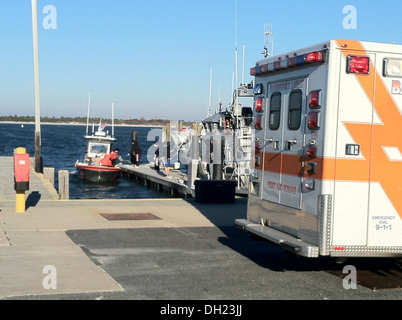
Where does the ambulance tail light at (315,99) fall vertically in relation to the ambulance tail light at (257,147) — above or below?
above

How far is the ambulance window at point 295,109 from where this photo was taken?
326 inches

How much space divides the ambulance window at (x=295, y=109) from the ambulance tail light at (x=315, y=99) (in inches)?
14.1

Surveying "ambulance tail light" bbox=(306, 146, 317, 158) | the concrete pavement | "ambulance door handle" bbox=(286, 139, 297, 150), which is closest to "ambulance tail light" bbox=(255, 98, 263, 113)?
"ambulance door handle" bbox=(286, 139, 297, 150)

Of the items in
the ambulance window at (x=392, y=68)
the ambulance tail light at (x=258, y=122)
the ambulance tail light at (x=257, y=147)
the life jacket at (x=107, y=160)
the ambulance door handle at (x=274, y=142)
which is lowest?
the life jacket at (x=107, y=160)

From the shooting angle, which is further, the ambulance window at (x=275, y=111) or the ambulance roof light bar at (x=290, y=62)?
the ambulance window at (x=275, y=111)

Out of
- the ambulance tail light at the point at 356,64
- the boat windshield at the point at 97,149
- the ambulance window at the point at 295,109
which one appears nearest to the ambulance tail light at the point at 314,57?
the ambulance tail light at the point at 356,64

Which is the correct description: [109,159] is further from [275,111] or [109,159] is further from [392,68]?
[392,68]

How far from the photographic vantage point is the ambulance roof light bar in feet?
25.3

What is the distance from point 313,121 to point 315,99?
0.90 feet

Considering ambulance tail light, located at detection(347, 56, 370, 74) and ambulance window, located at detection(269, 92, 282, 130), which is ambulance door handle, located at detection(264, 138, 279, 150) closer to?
ambulance window, located at detection(269, 92, 282, 130)

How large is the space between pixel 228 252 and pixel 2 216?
5033 millimetres

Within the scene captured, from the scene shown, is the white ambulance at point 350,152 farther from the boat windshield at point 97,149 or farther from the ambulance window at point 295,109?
the boat windshield at point 97,149

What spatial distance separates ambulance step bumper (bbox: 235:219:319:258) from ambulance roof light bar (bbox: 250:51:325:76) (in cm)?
225
